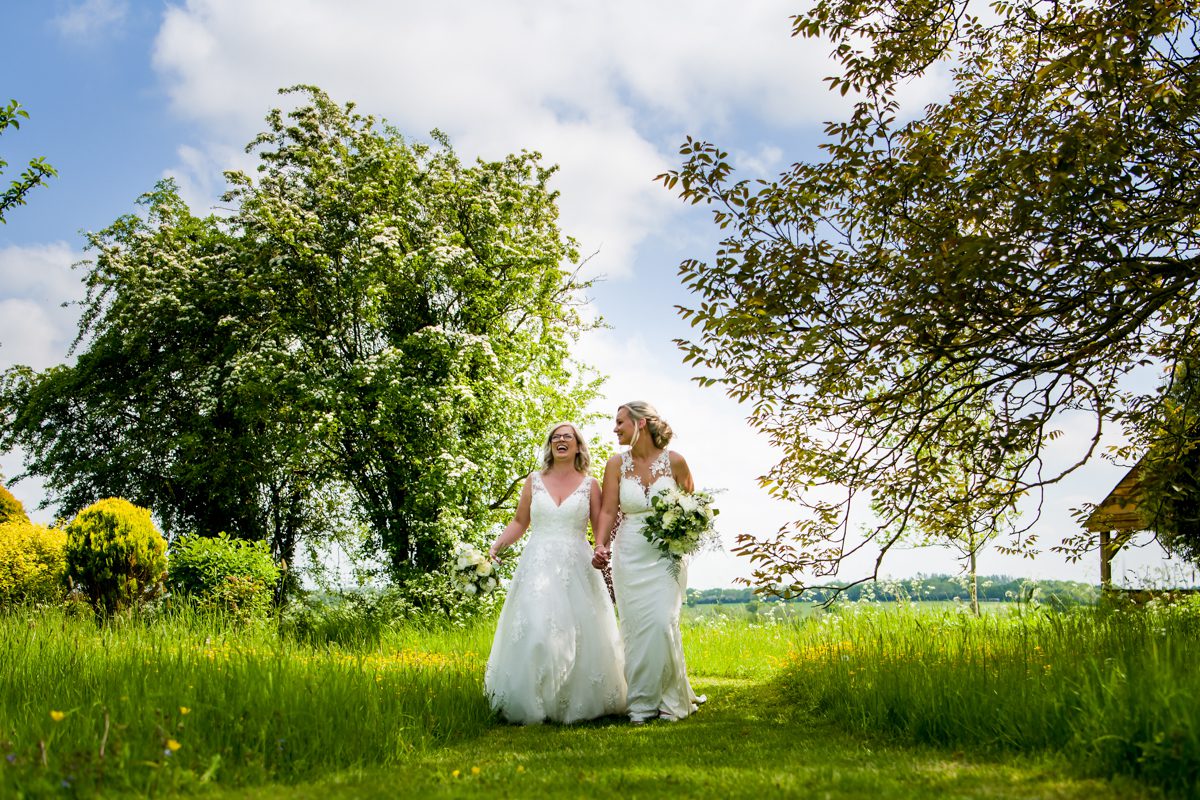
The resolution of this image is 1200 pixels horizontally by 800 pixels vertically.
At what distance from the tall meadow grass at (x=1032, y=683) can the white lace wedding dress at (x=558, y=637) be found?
73.2 inches

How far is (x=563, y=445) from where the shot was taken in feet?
25.2

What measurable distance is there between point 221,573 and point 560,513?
30.1 ft

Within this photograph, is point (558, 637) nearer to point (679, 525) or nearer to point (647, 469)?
point (679, 525)

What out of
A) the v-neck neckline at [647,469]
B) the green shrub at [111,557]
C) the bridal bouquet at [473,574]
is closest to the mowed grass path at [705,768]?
the bridal bouquet at [473,574]

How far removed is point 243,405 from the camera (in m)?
18.2

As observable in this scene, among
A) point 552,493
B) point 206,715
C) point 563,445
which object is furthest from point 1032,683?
point 206,715

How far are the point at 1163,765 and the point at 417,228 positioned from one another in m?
15.9

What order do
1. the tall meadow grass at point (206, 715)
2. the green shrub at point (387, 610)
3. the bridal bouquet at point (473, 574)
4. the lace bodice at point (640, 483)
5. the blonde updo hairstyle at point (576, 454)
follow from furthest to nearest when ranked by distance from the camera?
the green shrub at point (387, 610) → the blonde updo hairstyle at point (576, 454) → the bridal bouquet at point (473, 574) → the lace bodice at point (640, 483) → the tall meadow grass at point (206, 715)

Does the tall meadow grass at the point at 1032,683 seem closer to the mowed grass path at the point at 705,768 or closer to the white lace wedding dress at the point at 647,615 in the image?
the mowed grass path at the point at 705,768

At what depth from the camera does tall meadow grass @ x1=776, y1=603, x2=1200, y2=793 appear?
445 cm

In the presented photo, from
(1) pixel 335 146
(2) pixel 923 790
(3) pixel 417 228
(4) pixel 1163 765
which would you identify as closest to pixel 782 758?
(2) pixel 923 790

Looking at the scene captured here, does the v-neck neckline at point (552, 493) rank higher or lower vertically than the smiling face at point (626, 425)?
lower

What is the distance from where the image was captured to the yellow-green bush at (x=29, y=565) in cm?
1544

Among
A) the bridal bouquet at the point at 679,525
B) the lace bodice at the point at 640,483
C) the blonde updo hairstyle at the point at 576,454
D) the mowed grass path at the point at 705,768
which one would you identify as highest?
the blonde updo hairstyle at the point at 576,454
